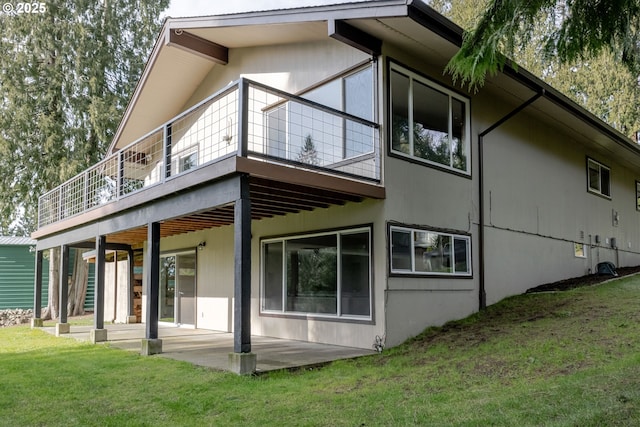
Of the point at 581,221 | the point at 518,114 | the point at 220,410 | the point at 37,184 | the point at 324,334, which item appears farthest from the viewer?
the point at 37,184

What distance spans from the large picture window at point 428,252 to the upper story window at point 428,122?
1.30 metres

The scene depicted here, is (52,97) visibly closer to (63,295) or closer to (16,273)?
(16,273)

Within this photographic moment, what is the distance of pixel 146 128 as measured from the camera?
14.3 m

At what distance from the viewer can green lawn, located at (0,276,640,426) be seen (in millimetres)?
4418

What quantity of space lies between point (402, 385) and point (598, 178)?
12.2 metres

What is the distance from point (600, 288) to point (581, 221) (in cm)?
358

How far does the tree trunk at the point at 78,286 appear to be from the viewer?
65.5 ft

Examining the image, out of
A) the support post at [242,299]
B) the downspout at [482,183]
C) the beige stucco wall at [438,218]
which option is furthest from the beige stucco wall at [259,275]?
the downspout at [482,183]

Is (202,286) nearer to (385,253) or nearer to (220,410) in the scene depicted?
(385,253)

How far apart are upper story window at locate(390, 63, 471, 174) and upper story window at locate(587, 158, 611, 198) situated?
660 cm

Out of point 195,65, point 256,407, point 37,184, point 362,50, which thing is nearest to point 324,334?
point 256,407

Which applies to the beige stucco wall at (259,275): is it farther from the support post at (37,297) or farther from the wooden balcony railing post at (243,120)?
the support post at (37,297)

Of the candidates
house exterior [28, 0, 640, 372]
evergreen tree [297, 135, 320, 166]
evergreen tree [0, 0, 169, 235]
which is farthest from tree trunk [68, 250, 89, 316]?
evergreen tree [297, 135, 320, 166]

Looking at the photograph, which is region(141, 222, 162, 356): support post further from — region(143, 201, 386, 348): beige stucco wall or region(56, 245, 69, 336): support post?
region(56, 245, 69, 336): support post
